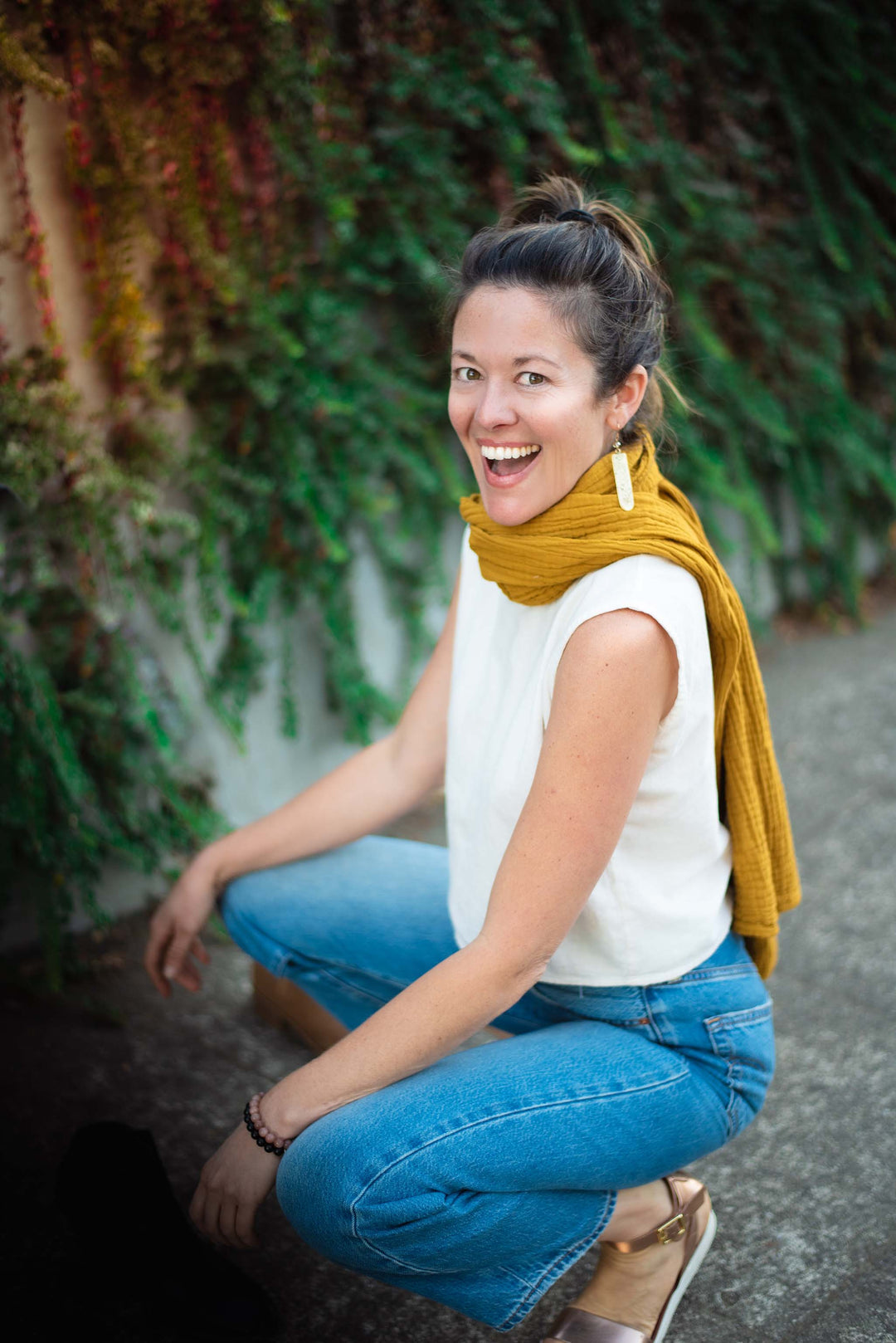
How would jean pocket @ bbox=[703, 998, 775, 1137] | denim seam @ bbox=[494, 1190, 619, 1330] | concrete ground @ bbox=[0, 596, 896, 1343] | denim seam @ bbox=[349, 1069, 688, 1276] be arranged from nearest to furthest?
1. denim seam @ bbox=[349, 1069, 688, 1276]
2. denim seam @ bbox=[494, 1190, 619, 1330]
3. jean pocket @ bbox=[703, 998, 775, 1137]
4. concrete ground @ bbox=[0, 596, 896, 1343]

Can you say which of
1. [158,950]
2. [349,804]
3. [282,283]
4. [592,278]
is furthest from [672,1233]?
[282,283]

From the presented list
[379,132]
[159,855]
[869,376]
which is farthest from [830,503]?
[159,855]

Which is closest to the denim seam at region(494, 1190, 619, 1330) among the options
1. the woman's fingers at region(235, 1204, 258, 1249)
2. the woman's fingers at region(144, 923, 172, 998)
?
the woman's fingers at region(235, 1204, 258, 1249)

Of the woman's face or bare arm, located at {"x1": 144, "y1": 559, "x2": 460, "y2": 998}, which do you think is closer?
the woman's face

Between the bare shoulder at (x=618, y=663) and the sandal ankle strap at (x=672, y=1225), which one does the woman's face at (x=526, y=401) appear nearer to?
the bare shoulder at (x=618, y=663)

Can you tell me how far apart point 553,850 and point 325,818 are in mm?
605

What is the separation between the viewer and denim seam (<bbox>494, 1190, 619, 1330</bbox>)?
1.37 m

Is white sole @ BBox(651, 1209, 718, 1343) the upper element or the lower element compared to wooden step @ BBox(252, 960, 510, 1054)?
lower

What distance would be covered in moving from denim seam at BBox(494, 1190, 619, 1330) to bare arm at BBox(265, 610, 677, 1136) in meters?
0.32

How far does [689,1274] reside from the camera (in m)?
1.56

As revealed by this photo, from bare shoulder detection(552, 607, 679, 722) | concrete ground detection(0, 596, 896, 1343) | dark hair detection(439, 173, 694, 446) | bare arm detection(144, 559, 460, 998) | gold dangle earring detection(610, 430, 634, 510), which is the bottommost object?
concrete ground detection(0, 596, 896, 1343)

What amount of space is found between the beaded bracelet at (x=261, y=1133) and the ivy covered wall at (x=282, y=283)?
1034mm

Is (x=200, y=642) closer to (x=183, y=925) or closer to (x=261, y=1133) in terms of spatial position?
(x=183, y=925)

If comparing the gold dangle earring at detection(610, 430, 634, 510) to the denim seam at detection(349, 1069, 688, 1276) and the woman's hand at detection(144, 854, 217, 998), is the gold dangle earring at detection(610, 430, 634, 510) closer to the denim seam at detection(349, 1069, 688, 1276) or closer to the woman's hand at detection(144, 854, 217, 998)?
the denim seam at detection(349, 1069, 688, 1276)
